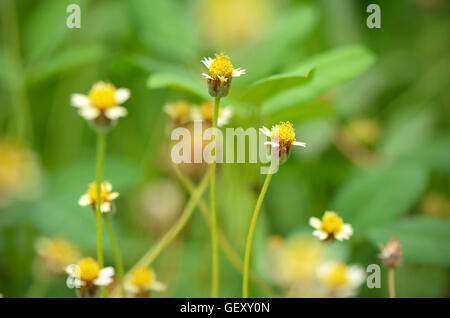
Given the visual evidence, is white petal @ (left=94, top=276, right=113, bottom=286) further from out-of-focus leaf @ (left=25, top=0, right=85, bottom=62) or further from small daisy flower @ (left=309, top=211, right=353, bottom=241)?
A: out-of-focus leaf @ (left=25, top=0, right=85, bottom=62)

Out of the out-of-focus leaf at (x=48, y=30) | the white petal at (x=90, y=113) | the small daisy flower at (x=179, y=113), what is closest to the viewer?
the white petal at (x=90, y=113)

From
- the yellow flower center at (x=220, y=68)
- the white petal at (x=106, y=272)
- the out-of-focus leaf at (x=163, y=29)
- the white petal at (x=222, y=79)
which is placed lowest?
the white petal at (x=106, y=272)

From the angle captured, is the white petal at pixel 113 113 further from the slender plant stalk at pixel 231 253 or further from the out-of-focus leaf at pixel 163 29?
the out-of-focus leaf at pixel 163 29

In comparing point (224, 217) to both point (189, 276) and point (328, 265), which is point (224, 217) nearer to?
point (189, 276)

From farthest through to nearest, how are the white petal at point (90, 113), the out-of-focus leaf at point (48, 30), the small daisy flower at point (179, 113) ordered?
the out-of-focus leaf at point (48, 30) < the small daisy flower at point (179, 113) < the white petal at point (90, 113)

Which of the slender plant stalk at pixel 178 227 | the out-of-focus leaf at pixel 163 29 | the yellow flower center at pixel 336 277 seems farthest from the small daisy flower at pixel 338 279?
the out-of-focus leaf at pixel 163 29
